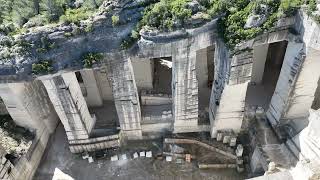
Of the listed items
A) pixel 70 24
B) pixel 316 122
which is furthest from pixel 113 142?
pixel 316 122

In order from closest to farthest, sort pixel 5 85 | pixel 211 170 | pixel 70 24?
pixel 70 24
pixel 5 85
pixel 211 170

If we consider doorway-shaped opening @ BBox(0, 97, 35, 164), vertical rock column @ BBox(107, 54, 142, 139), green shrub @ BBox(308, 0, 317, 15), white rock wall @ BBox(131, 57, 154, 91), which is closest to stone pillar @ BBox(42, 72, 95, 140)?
vertical rock column @ BBox(107, 54, 142, 139)

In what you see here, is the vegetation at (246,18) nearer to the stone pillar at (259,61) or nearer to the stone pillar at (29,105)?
the stone pillar at (259,61)

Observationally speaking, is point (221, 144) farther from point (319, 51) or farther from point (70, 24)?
point (70, 24)

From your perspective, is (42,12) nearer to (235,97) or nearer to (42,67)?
(42,67)

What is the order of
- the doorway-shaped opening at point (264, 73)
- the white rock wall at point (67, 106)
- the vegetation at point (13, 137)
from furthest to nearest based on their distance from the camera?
1. the doorway-shaped opening at point (264, 73)
2. the vegetation at point (13, 137)
3. the white rock wall at point (67, 106)

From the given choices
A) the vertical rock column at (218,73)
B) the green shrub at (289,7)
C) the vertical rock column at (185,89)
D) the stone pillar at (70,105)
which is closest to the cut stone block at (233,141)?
the vertical rock column at (218,73)
